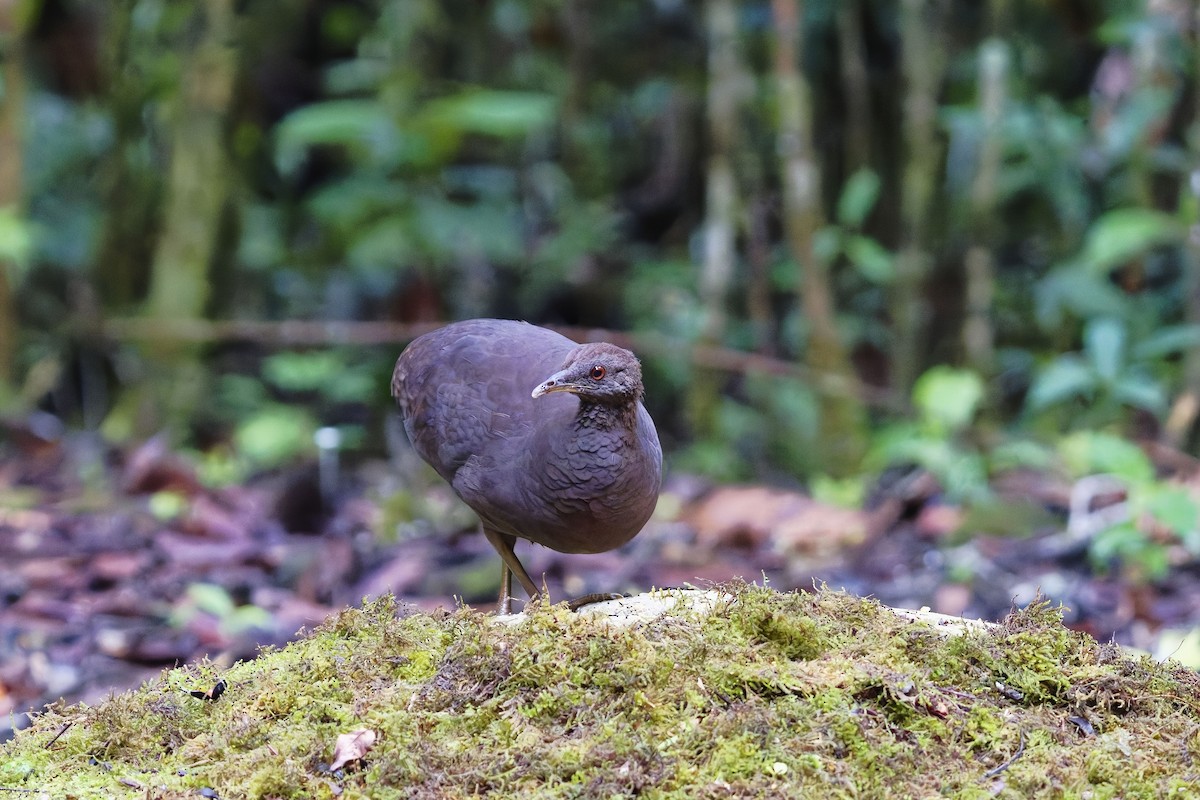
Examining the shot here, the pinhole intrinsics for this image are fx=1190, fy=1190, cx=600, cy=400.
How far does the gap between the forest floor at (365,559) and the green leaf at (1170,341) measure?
3.45 feet

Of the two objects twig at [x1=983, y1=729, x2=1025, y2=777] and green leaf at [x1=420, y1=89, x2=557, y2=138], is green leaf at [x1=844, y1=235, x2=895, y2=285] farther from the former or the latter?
twig at [x1=983, y1=729, x2=1025, y2=777]

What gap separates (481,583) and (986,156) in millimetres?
4840

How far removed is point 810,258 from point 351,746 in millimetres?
6204

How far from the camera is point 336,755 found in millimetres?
2348

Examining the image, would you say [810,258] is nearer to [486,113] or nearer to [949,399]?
[949,399]

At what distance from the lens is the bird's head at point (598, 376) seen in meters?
3.72

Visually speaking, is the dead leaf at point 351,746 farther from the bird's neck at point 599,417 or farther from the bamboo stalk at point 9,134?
the bamboo stalk at point 9,134

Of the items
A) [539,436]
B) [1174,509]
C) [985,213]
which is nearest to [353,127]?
[985,213]

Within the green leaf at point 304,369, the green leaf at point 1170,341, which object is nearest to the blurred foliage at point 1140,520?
the green leaf at point 1170,341

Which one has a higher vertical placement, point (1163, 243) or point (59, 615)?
point (1163, 243)

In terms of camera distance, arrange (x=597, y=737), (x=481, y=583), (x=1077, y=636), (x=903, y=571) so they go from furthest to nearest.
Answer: (x=903, y=571), (x=481, y=583), (x=1077, y=636), (x=597, y=737)

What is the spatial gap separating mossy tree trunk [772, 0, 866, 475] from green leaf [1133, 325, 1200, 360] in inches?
70.9

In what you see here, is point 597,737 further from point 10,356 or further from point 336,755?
point 10,356

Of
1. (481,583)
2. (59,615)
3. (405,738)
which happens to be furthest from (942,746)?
(59,615)
